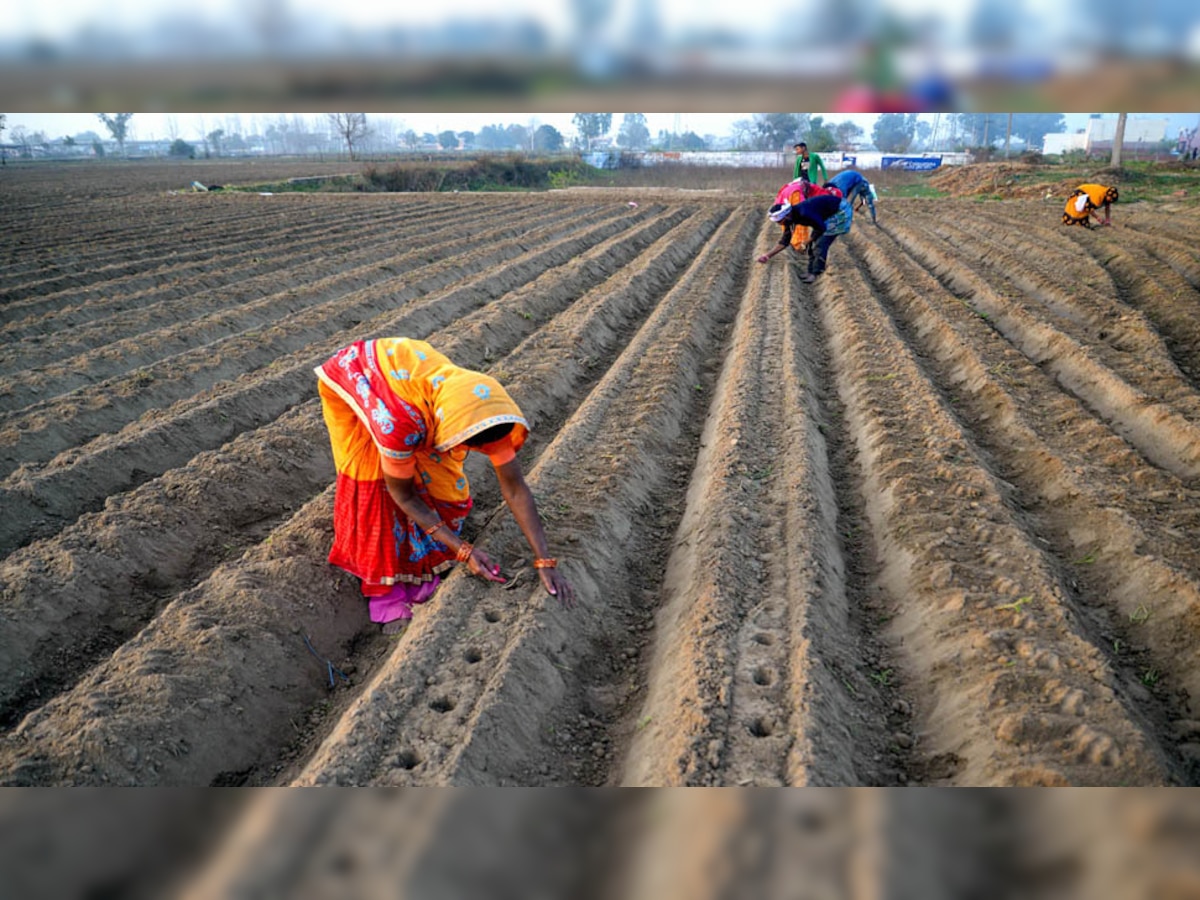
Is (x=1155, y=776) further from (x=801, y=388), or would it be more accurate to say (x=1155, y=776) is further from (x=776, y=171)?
(x=776, y=171)

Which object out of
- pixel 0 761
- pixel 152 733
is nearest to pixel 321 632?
pixel 152 733

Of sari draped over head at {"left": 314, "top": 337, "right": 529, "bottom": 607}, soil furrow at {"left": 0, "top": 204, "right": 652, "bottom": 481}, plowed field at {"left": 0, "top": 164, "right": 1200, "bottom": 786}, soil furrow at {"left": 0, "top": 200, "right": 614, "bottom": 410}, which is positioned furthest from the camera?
soil furrow at {"left": 0, "top": 200, "right": 614, "bottom": 410}

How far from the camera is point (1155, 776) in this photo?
269cm

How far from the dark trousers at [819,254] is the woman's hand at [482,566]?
8897mm

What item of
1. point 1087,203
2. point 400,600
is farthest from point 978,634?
point 1087,203

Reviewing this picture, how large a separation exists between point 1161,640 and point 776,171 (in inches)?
1436

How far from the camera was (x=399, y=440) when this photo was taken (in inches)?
133

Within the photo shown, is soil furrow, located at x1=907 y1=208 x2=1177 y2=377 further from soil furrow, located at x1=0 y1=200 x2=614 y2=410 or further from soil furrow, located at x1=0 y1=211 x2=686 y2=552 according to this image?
soil furrow, located at x1=0 y1=200 x2=614 y2=410

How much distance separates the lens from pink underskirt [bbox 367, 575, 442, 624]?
4066mm

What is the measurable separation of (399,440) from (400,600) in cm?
110

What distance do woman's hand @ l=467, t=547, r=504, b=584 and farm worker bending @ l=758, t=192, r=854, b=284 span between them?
27.2ft

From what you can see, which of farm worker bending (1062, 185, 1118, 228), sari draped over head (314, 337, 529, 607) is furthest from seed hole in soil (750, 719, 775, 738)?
farm worker bending (1062, 185, 1118, 228)

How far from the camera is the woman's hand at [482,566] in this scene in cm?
Answer: 382

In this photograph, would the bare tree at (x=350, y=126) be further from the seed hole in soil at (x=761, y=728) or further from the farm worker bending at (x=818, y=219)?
the farm worker bending at (x=818, y=219)
